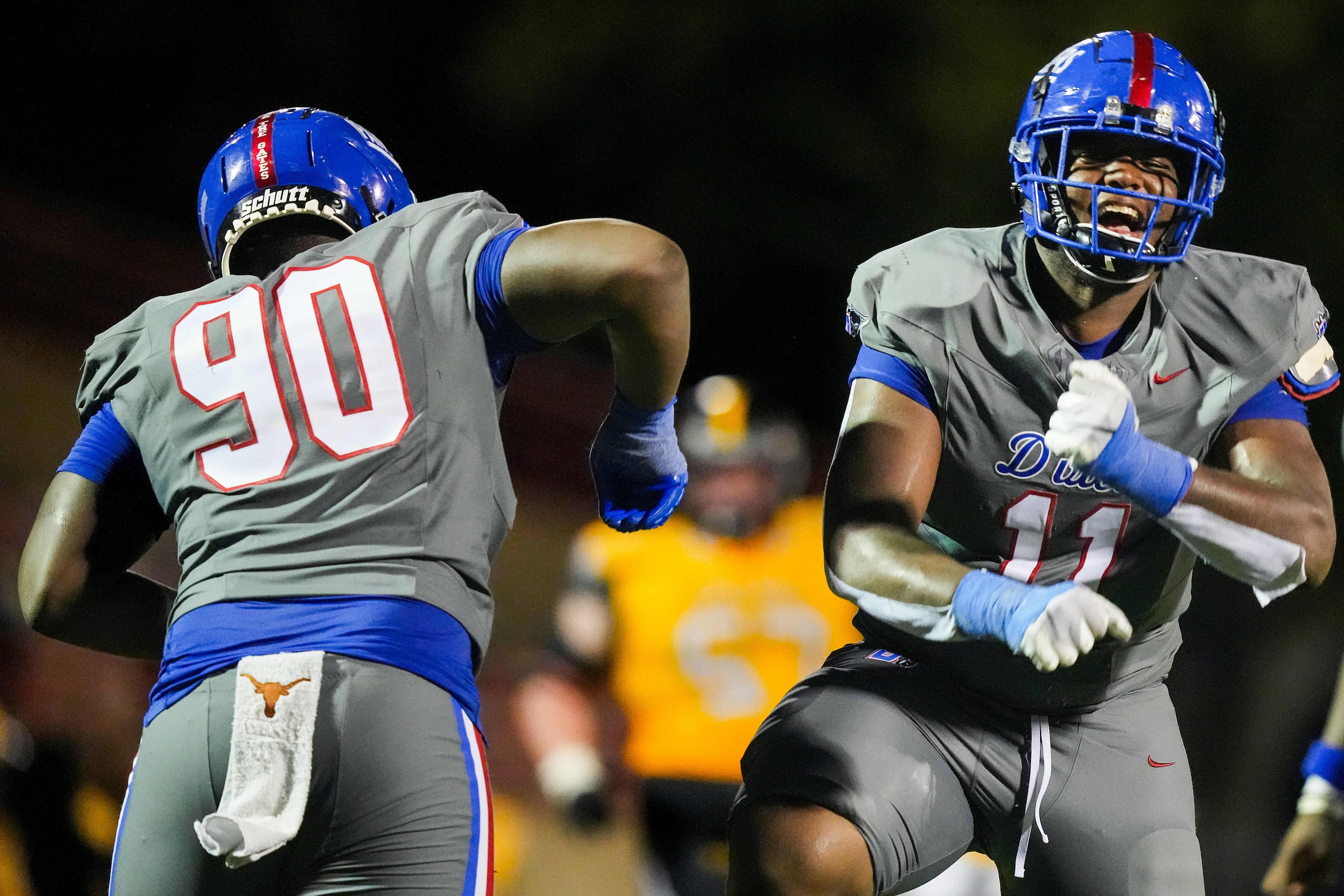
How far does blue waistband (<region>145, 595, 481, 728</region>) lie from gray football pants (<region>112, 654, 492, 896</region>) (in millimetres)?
25

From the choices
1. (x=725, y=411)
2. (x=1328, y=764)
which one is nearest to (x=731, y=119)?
(x=725, y=411)

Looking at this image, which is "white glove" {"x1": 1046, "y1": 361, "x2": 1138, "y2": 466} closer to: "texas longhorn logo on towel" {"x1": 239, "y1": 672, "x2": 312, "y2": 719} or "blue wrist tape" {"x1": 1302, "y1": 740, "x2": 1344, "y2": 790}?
"texas longhorn logo on towel" {"x1": 239, "y1": 672, "x2": 312, "y2": 719}

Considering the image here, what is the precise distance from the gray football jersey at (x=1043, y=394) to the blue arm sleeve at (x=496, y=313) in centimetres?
69

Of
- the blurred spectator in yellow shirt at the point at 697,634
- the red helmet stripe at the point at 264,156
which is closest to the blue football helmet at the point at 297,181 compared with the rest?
the red helmet stripe at the point at 264,156

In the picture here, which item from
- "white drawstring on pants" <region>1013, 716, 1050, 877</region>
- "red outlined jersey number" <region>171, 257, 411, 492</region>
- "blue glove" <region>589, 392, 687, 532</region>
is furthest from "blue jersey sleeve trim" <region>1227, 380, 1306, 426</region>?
"red outlined jersey number" <region>171, 257, 411, 492</region>

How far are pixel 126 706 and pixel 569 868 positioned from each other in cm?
158

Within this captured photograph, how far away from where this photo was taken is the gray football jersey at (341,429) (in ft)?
7.57

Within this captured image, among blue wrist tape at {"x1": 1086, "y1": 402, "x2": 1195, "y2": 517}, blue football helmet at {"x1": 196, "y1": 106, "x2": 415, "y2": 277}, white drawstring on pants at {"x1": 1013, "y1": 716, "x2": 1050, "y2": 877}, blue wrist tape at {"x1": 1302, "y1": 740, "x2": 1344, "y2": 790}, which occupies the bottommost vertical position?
blue wrist tape at {"x1": 1302, "y1": 740, "x2": 1344, "y2": 790}

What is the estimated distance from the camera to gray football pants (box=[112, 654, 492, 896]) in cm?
216

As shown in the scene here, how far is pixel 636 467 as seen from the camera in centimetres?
268

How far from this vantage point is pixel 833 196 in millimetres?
7699

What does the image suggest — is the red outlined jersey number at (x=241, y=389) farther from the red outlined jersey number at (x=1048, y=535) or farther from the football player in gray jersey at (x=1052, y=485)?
the red outlined jersey number at (x=1048, y=535)

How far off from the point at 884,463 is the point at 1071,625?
1.82ft

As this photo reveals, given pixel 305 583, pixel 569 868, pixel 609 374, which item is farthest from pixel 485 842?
pixel 609 374
